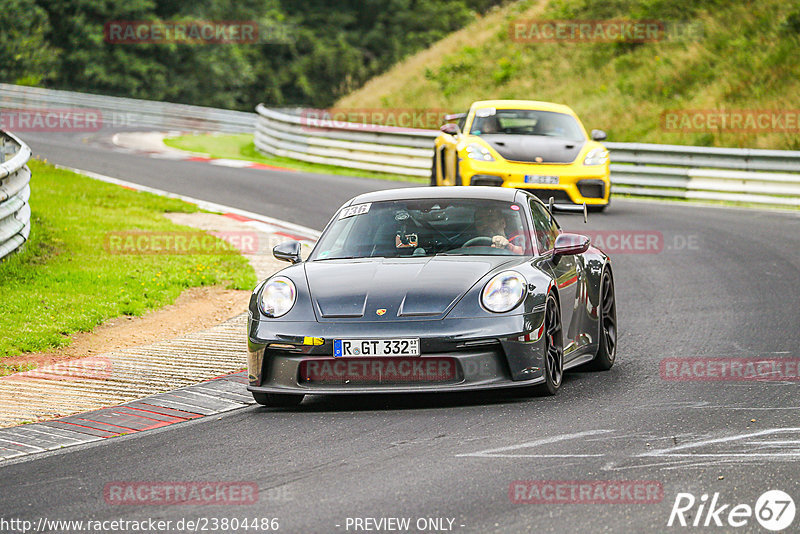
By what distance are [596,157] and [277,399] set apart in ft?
34.5

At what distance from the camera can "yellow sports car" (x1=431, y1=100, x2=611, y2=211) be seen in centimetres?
1662

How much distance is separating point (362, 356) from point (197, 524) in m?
2.18

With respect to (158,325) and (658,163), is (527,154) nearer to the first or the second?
(658,163)

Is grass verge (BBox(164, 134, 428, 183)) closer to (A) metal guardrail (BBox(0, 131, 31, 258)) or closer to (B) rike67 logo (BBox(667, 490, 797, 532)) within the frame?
(A) metal guardrail (BBox(0, 131, 31, 258))

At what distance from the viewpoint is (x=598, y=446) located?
6070 millimetres

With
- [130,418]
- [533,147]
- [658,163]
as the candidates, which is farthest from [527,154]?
[130,418]

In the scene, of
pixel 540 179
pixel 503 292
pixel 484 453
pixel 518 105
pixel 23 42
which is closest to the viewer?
pixel 484 453

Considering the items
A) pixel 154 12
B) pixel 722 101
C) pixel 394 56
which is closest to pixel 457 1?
pixel 394 56

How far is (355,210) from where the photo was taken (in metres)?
8.57

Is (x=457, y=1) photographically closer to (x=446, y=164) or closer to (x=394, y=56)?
(x=394, y=56)

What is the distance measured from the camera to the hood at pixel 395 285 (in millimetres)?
7152

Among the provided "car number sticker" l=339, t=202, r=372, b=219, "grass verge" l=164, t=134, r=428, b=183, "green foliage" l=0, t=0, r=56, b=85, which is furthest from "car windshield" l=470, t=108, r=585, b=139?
"green foliage" l=0, t=0, r=56, b=85

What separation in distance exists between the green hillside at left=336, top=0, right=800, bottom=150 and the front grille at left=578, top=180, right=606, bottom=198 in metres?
7.86

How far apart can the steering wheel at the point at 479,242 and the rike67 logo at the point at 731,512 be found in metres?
3.24
